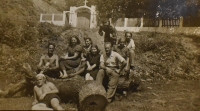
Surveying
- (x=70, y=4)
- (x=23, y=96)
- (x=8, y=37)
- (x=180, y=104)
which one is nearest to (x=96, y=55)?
(x=23, y=96)

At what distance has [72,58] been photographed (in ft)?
20.7

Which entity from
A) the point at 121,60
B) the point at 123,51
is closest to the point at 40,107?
the point at 121,60

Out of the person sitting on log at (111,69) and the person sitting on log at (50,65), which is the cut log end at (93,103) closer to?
the person sitting on log at (111,69)

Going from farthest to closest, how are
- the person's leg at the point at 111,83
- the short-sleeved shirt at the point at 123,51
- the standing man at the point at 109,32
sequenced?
the standing man at the point at 109,32 < the short-sleeved shirt at the point at 123,51 < the person's leg at the point at 111,83

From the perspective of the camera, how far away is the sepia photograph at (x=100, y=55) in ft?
18.1

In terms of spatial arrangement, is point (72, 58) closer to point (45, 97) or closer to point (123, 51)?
point (123, 51)

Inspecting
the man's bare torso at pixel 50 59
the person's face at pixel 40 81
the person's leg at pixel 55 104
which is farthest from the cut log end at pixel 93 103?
the man's bare torso at pixel 50 59

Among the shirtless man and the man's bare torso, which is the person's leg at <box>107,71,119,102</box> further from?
the man's bare torso

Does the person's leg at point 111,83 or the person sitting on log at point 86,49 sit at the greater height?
the person sitting on log at point 86,49

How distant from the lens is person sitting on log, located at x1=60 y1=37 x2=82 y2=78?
243 inches

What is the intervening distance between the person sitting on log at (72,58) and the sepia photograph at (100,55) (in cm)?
3

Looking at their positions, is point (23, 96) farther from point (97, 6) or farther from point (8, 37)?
point (97, 6)

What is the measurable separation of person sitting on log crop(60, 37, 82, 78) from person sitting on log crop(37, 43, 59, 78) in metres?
0.19

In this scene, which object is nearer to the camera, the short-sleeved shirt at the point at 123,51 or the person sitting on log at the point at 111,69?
the person sitting on log at the point at 111,69
